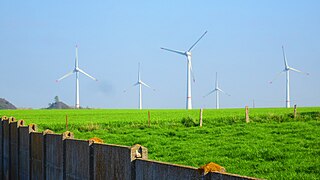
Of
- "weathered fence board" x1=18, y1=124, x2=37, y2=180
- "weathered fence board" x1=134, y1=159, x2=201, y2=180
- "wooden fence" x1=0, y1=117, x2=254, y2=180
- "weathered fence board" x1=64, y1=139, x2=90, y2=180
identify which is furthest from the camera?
"weathered fence board" x1=18, y1=124, x2=37, y2=180

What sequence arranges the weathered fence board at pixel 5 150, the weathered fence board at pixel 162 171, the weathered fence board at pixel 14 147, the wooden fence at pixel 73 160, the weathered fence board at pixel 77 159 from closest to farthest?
the weathered fence board at pixel 162 171 < the wooden fence at pixel 73 160 < the weathered fence board at pixel 77 159 < the weathered fence board at pixel 14 147 < the weathered fence board at pixel 5 150

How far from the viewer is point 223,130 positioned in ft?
98.3

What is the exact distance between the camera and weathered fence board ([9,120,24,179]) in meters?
16.9

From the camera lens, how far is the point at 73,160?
34.6 ft

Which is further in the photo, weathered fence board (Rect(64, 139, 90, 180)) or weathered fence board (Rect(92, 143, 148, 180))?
weathered fence board (Rect(64, 139, 90, 180))

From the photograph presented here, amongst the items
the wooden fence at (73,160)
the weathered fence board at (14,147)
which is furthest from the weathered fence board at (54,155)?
the weathered fence board at (14,147)

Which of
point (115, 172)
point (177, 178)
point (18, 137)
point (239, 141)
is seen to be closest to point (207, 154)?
point (239, 141)

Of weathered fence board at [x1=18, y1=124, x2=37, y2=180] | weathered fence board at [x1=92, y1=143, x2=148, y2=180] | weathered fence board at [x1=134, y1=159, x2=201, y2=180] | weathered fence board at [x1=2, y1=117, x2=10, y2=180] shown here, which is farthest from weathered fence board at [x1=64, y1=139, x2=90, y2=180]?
weathered fence board at [x1=2, y1=117, x2=10, y2=180]

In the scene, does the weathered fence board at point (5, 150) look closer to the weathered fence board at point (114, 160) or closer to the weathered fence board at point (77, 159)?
the weathered fence board at point (77, 159)

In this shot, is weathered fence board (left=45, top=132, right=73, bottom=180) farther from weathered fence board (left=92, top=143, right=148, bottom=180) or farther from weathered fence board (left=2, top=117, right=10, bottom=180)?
weathered fence board (left=2, top=117, right=10, bottom=180)

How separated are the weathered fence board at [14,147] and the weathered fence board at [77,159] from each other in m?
5.99

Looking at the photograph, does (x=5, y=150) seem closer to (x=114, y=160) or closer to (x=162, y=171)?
(x=114, y=160)

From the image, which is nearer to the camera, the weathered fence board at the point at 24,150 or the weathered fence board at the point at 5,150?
the weathered fence board at the point at 24,150

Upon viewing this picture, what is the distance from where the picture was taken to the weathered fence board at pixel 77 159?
971 centimetres
